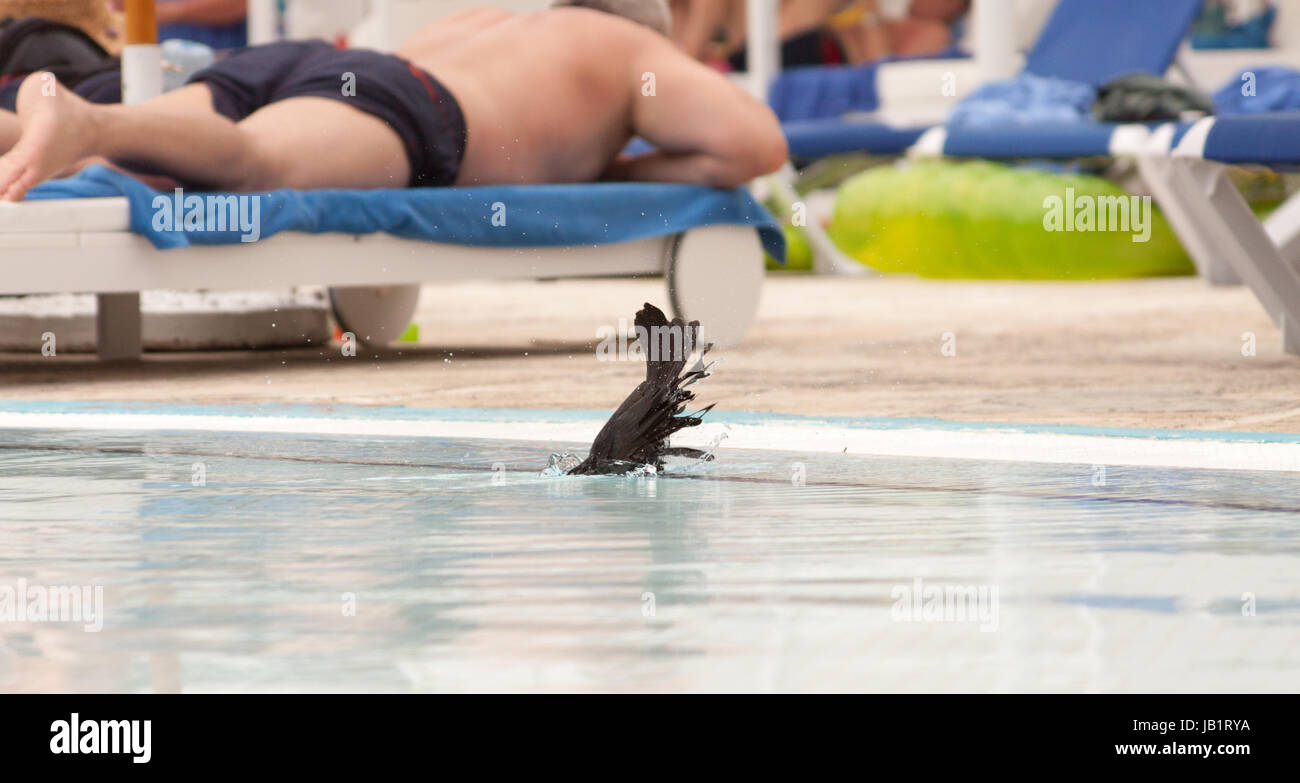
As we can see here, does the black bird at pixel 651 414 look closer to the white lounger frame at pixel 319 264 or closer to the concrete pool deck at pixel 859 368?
the concrete pool deck at pixel 859 368

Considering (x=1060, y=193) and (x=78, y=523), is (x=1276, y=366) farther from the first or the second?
(x=1060, y=193)

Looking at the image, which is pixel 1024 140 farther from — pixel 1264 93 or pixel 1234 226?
pixel 1234 226

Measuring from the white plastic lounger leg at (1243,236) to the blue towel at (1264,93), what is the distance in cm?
322

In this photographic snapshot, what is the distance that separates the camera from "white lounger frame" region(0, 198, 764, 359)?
481 centimetres

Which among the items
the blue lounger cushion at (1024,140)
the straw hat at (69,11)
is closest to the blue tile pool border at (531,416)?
the straw hat at (69,11)

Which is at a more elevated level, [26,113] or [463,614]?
[26,113]

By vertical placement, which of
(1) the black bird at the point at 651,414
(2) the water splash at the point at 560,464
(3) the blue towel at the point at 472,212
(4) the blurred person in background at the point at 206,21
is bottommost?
(2) the water splash at the point at 560,464

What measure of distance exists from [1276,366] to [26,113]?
10.2 ft

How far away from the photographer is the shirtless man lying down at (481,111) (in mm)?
5375

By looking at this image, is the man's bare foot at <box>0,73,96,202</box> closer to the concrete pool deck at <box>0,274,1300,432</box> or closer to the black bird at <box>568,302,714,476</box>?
the concrete pool deck at <box>0,274,1300,432</box>

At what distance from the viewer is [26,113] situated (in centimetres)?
484

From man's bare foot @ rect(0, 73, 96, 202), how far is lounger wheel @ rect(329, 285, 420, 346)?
1736mm
